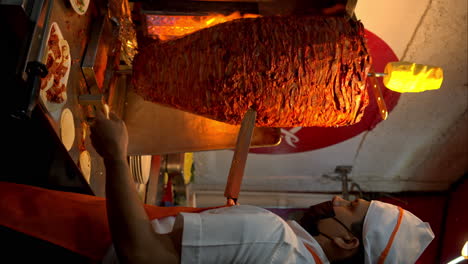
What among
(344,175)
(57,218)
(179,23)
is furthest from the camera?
(344,175)

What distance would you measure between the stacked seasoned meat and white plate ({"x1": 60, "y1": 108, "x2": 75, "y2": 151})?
1.42 feet

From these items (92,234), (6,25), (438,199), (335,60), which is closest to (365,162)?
(438,199)

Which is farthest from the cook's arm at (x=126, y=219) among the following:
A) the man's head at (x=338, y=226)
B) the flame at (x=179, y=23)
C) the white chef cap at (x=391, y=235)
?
the flame at (x=179, y=23)

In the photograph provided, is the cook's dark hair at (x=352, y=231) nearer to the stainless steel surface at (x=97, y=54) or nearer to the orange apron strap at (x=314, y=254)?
the orange apron strap at (x=314, y=254)

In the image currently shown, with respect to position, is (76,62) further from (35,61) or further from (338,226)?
(338,226)

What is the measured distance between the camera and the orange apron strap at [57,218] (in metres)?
1.44

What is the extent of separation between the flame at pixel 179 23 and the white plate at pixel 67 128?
2.72 ft

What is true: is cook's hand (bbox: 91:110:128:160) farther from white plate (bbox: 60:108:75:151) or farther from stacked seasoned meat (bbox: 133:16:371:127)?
stacked seasoned meat (bbox: 133:16:371:127)

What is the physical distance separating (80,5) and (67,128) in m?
0.52

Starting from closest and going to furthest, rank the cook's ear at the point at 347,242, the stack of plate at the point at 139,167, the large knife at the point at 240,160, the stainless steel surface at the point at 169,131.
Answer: the cook's ear at the point at 347,242 < the large knife at the point at 240,160 < the stainless steel surface at the point at 169,131 < the stack of plate at the point at 139,167

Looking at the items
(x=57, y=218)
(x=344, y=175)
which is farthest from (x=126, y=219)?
(x=344, y=175)

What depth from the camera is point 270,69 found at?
1734 millimetres

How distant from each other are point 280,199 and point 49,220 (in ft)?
11.6

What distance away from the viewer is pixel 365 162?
439 centimetres
